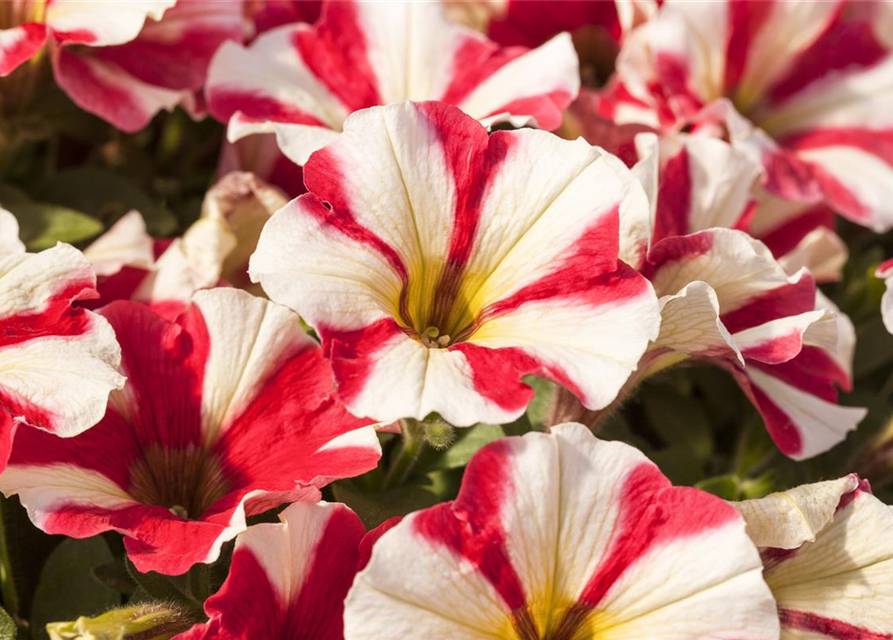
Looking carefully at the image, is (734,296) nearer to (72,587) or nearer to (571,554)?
(571,554)

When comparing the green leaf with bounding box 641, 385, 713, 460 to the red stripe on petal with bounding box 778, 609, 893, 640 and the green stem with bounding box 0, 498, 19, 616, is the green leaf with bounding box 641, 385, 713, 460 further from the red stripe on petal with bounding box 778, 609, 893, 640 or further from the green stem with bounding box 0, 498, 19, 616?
the green stem with bounding box 0, 498, 19, 616

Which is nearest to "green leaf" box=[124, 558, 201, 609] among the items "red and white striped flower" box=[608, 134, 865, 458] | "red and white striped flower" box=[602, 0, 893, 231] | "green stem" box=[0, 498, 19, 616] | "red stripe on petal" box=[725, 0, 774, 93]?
"green stem" box=[0, 498, 19, 616]

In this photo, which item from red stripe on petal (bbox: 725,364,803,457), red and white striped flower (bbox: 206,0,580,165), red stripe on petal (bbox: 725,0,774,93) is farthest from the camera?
red stripe on petal (bbox: 725,0,774,93)

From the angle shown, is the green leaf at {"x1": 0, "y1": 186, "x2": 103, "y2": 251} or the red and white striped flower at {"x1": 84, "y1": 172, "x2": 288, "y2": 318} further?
the green leaf at {"x1": 0, "y1": 186, "x2": 103, "y2": 251}

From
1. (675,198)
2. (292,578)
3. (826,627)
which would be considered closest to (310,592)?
(292,578)

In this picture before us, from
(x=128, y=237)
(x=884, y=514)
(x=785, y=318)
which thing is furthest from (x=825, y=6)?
(x=128, y=237)

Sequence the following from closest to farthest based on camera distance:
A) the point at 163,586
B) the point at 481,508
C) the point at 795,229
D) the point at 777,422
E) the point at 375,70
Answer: the point at 481,508
the point at 163,586
the point at 777,422
the point at 375,70
the point at 795,229

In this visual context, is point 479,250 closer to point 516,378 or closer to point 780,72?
point 516,378
